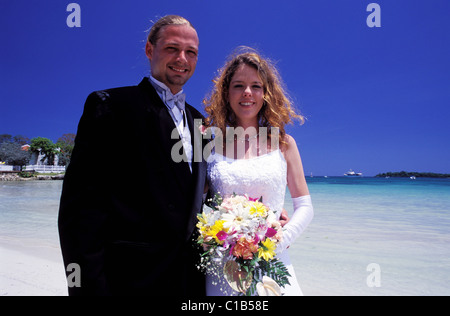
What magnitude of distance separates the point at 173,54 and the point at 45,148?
70728mm

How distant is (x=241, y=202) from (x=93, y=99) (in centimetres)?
125

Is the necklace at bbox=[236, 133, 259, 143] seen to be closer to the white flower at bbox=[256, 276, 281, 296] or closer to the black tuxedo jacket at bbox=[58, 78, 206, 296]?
the black tuxedo jacket at bbox=[58, 78, 206, 296]

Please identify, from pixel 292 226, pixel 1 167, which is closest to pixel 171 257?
pixel 292 226

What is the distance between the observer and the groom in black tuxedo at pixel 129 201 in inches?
70.0

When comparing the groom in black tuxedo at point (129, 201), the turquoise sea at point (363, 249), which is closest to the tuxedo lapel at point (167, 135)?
the groom in black tuxedo at point (129, 201)

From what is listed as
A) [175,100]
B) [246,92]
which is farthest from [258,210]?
[246,92]

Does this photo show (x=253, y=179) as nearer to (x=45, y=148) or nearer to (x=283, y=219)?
(x=283, y=219)

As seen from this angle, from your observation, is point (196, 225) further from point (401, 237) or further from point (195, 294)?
point (401, 237)

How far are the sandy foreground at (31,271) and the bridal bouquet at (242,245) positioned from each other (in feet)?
12.4

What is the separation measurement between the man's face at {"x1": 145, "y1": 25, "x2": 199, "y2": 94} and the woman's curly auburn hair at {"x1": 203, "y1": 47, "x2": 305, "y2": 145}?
0.70 meters

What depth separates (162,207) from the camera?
190 centimetres

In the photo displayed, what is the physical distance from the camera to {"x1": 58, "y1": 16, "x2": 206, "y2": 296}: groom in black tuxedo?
1778 mm

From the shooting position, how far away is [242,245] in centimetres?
175

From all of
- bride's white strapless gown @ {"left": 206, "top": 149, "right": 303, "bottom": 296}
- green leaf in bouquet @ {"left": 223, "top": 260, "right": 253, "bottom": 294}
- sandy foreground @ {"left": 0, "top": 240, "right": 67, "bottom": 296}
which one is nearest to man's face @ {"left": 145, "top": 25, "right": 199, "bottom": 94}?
bride's white strapless gown @ {"left": 206, "top": 149, "right": 303, "bottom": 296}
